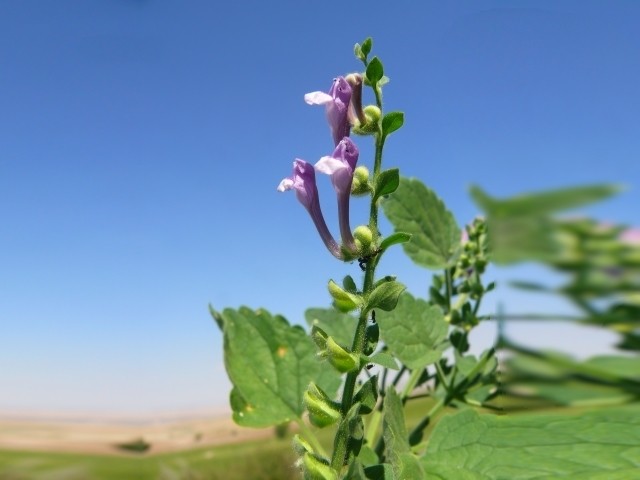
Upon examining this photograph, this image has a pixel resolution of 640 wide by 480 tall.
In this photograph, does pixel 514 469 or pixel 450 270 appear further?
pixel 450 270

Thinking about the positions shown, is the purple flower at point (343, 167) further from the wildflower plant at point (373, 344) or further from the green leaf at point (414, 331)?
the green leaf at point (414, 331)

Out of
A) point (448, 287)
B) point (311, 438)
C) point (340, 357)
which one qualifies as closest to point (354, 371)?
point (340, 357)

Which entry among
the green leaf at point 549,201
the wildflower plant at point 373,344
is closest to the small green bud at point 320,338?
the wildflower plant at point 373,344

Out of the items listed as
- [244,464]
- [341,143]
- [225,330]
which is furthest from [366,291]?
[244,464]

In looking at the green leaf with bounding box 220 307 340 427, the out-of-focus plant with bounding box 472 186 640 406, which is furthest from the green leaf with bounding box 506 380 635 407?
the green leaf with bounding box 220 307 340 427

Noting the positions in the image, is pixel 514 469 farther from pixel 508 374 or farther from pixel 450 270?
pixel 450 270

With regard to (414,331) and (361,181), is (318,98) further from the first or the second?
(414,331)
